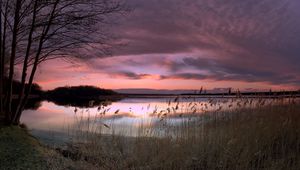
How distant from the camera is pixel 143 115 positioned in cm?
1208

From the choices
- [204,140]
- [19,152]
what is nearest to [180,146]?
[204,140]

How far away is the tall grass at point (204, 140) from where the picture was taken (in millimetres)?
8852

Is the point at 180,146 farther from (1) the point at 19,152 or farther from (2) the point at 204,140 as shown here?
(1) the point at 19,152

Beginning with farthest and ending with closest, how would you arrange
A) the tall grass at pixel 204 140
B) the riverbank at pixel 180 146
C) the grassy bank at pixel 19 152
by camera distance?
1. the tall grass at pixel 204 140
2. the riverbank at pixel 180 146
3. the grassy bank at pixel 19 152

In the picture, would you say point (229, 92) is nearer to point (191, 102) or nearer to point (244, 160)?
point (191, 102)

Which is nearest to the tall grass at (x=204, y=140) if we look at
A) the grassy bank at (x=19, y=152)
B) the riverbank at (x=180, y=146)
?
the riverbank at (x=180, y=146)

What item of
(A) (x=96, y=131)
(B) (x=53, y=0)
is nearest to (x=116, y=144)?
(A) (x=96, y=131)

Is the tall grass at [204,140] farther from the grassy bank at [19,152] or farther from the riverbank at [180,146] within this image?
the grassy bank at [19,152]

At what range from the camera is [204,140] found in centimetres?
966

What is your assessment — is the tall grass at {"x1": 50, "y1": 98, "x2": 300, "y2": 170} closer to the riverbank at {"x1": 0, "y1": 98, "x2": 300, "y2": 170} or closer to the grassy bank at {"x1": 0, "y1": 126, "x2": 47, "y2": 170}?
the riverbank at {"x1": 0, "y1": 98, "x2": 300, "y2": 170}

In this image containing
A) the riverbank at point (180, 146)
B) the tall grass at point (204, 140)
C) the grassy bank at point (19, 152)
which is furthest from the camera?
the tall grass at point (204, 140)

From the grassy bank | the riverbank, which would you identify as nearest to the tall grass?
the riverbank

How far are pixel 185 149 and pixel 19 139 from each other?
3500mm

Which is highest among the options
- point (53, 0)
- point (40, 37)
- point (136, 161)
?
point (53, 0)
